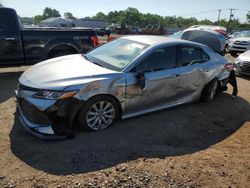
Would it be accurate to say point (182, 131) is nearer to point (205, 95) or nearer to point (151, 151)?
point (151, 151)

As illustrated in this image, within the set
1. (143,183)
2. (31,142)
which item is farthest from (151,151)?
(31,142)

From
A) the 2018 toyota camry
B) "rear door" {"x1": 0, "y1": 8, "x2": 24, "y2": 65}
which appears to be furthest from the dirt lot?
"rear door" {"x1": 0, "y1": 8, "x2": 24, "y2": 65}

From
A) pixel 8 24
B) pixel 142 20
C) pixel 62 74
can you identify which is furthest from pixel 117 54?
pixel 142 20

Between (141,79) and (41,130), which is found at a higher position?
(141,79)

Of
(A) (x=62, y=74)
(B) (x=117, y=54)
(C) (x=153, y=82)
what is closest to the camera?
(A) (x=62, y=74)

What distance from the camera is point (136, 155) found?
4164 millimetres

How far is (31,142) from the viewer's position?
428 centimetres

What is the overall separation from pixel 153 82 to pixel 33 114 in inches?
84.2

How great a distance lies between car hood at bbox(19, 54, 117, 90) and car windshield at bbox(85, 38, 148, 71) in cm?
20

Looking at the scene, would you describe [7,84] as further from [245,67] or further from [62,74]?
[245,67]

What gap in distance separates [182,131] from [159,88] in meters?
0.89

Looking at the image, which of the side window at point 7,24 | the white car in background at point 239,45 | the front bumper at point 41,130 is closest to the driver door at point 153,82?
the front bumper at point 41,130

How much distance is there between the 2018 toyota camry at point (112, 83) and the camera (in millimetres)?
4250

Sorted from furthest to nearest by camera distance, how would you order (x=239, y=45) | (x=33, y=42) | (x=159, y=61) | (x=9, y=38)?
(x=239, y=45), (x=33, y=42), (x=9, y=38), (x=159, y=61)
